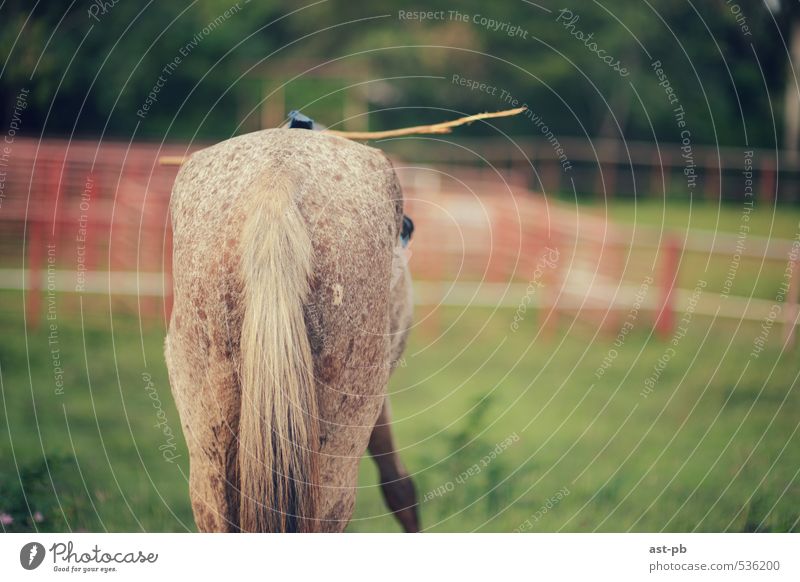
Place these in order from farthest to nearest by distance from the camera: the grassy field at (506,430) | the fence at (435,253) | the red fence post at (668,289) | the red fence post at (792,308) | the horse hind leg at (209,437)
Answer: the fence at (435,253), the red fence post at (668,289), the red fence post at (792,308), the grassy field at (506,430), the horse hind leg at (209,437)

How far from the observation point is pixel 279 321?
220 centimetres

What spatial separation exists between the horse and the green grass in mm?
1651

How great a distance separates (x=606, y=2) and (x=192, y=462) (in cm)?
1591

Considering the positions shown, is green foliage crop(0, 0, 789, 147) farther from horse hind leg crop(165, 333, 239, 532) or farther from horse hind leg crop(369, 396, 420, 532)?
horse hind leg crop(165, 333, 239, 532)

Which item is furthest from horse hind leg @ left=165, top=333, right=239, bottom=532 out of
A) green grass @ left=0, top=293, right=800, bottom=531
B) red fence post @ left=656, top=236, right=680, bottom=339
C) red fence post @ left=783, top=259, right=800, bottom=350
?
red fence post @ left=656, top=236, right=680, bottom=339

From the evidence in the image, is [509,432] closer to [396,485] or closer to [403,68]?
[396,485]

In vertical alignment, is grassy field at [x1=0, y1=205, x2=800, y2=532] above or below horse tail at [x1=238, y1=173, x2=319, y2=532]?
below

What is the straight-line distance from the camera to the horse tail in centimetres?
220

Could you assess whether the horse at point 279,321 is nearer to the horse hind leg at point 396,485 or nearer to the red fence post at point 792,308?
the horse hind leg at point 396,485

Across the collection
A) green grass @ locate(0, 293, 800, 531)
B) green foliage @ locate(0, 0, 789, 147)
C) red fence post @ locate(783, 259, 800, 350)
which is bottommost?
green grass @ locate(0, 293, 800, 531)

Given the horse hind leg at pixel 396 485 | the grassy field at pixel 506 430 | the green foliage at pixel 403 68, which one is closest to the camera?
the horse hind leg at pixel 396 485

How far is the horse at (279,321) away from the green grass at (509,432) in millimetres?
1651

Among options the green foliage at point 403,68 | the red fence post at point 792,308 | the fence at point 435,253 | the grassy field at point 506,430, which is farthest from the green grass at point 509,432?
the green foliage at point 403,68

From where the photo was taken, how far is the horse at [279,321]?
2.22m
